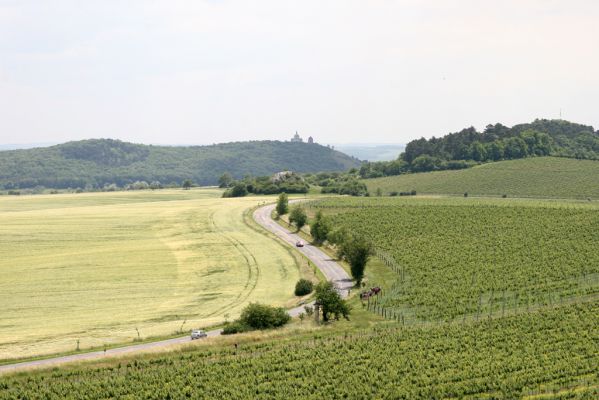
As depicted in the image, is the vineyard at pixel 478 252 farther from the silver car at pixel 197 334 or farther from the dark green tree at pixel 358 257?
the silver car at pixel 197 334

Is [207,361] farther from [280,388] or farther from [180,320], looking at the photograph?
[180,320]

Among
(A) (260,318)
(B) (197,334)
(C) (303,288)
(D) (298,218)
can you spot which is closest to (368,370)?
(A) (260,318)

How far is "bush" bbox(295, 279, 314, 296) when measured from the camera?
8625 cm

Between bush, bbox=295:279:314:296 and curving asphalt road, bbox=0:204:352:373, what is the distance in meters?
3.89

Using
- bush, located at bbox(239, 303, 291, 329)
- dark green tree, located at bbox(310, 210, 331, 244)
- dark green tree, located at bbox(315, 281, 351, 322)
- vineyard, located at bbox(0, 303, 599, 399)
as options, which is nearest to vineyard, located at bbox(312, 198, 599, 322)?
dark green tree, located at bbox(315, 281, 351, 322)

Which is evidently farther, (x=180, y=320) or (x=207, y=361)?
(x=180, y=320)

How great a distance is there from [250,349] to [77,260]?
54.9m

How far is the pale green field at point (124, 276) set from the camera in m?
72.4

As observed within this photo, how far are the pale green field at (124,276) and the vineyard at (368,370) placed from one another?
485 inches

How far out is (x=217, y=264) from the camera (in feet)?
345

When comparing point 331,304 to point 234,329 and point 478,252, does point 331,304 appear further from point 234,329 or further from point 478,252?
point 478,252

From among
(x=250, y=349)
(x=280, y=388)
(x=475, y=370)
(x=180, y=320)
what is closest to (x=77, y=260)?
(x=180, y=320)

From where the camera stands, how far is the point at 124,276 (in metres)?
96.9

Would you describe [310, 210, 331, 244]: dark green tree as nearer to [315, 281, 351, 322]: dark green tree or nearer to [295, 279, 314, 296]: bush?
[295, 279, 314, 296]: bush
